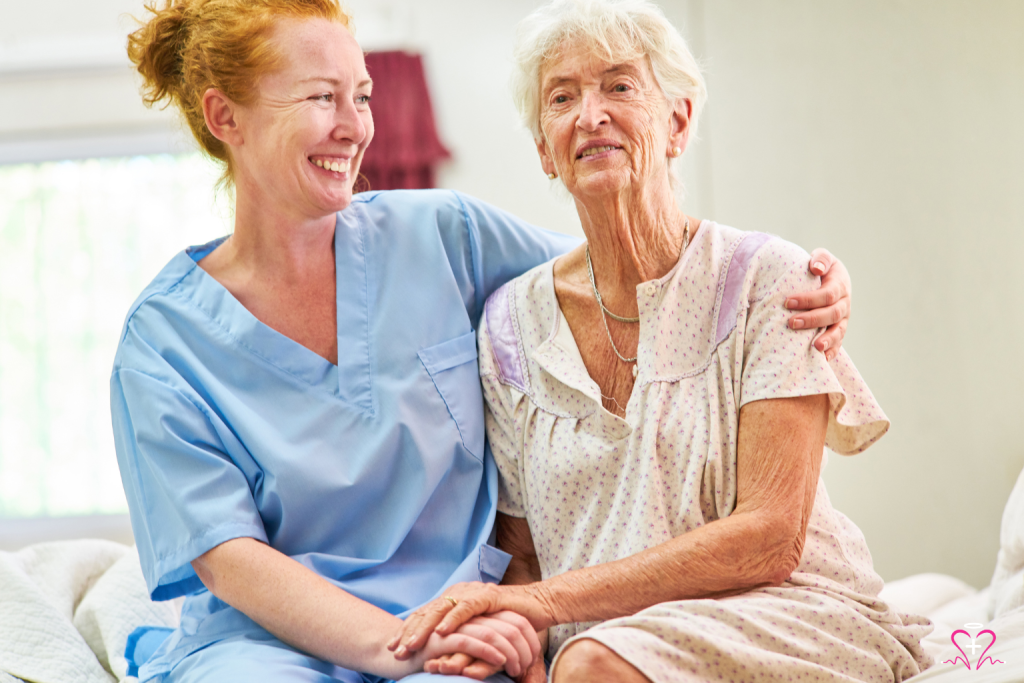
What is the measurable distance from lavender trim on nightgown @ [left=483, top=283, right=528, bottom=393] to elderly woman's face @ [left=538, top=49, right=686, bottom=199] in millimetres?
245

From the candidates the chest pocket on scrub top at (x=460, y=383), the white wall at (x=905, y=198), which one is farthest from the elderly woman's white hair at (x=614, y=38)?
the white wall at (x=905, y=198)

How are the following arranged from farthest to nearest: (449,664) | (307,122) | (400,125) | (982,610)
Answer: (400,125), (982,610), (307,122), (449,664)

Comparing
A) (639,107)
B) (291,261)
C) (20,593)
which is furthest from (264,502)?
(639,107)

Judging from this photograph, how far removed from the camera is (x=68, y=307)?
3.76 meters

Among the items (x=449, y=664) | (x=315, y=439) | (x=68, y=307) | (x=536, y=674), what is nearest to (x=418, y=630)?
(x=449, y=664)

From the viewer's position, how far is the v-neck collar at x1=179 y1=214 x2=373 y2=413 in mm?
1389

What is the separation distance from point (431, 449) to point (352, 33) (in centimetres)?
71

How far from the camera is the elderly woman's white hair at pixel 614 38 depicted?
1303mm

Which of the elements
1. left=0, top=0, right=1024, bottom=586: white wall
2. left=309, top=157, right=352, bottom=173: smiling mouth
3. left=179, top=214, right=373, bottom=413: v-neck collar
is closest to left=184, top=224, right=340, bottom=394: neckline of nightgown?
left=179, top=214, right=373, bottom=413: v-neck collar

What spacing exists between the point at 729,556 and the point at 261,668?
658 mm

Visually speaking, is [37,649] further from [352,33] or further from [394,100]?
[394,100]

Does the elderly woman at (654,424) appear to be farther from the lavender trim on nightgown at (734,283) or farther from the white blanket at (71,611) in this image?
the white blanket at (71,611)

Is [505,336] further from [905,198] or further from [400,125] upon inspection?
[905,198]

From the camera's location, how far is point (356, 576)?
52.7 inches
